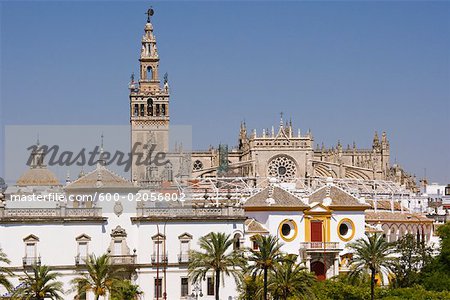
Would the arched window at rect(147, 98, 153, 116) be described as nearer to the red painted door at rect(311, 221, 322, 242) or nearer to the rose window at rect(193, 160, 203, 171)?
the rose window at rect(193, 160, 203, 171)

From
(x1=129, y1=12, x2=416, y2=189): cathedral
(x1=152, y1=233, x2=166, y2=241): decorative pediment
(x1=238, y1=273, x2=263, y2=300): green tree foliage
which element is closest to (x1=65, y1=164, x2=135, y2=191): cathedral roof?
(x1=152, y1=233, x2=166, y2=241): decorative pediment

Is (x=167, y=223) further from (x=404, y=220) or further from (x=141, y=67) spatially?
(x=141, y=67)

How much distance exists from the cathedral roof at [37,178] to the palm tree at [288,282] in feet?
139

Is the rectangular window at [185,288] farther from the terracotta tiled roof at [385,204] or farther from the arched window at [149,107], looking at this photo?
the arched window at [149,107]

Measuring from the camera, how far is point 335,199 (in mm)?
75750

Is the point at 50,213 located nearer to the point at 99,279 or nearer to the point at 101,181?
the point at 101,181

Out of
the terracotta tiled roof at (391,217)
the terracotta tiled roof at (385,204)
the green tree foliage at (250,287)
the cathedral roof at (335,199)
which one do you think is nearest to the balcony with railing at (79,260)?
the green tree foliage at (250,287)

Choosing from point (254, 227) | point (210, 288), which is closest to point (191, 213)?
point (210, 288)

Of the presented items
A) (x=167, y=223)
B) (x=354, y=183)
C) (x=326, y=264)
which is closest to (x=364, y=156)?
(x=354, y=183)

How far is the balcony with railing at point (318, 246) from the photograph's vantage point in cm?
7281

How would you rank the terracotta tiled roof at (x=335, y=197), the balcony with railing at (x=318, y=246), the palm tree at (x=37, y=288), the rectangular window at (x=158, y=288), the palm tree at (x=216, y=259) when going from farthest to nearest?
the terracotta tiled roof at (x=335, y=197) < the balcony with railing at (x=318, y=246) < the rectangular window at (x=158, y=288) < the palm tree at (x=216, y=259) < the palm tree at (x=37, y=288)

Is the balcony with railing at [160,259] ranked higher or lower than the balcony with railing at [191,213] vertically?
lower

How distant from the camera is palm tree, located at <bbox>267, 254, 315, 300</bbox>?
54.3 m

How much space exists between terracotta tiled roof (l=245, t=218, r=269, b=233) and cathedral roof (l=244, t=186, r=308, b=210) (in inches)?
47.6
